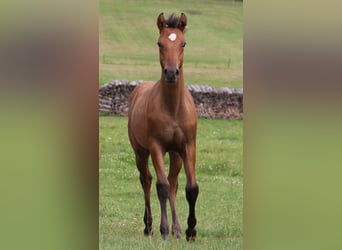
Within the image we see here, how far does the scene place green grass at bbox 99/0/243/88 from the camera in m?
2.98

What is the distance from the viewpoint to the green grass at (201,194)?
3008 mm

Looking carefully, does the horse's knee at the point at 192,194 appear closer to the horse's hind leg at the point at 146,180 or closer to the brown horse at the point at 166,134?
the brown horse at the point at 166,134

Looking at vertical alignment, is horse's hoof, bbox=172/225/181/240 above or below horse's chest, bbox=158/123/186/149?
below

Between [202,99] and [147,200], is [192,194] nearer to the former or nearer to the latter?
[147,200]

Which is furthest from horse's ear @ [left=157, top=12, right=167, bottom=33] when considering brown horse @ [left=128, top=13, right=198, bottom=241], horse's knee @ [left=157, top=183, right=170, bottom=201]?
horse's knee @ [left=157, top=183, right=170, bottom=201]

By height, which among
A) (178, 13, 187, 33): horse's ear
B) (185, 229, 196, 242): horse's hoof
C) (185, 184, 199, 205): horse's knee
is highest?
(178, 13, 187, 33): horse's ear

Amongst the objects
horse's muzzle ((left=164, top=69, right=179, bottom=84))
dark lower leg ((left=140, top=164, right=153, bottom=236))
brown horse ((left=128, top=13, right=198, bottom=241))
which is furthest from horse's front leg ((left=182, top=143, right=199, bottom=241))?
horse's muzzle ((left=164, top=69, right=179, bottom=84))

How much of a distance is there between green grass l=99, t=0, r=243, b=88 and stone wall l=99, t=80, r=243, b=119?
0.03 metres

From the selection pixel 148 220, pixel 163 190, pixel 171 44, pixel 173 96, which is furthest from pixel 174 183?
pixel 171 44

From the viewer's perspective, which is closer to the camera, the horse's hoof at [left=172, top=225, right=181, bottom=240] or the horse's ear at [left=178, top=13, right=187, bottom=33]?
the horse's ear at [left=178, top=13, right=187, bottom=33]

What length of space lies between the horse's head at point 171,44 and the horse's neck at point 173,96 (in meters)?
0.04

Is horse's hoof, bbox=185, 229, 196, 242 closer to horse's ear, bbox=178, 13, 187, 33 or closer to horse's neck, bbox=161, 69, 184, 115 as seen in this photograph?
horse's neck, bbox=161, 69, 184, 115

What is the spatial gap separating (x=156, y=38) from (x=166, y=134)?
0.41 m
